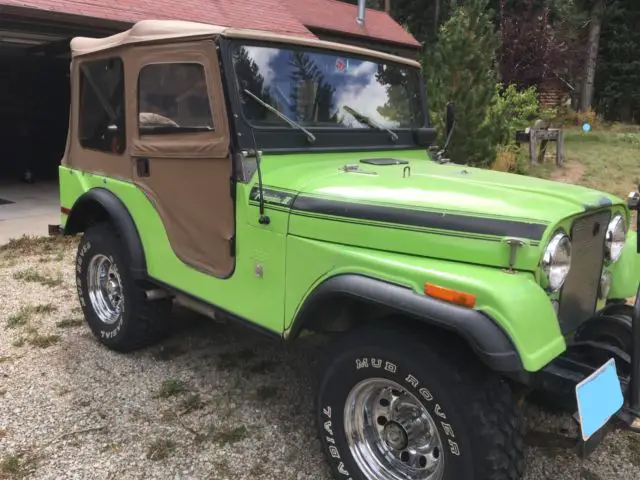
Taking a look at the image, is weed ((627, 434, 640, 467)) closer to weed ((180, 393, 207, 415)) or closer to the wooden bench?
weed ((180, 393, 207, 415))

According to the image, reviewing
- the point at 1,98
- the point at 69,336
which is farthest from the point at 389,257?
the point at 1,98

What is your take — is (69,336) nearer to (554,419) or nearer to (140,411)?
(140,411)

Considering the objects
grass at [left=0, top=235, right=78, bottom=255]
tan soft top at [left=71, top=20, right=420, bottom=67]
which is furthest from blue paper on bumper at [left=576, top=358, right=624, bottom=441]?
grass at [left=0, top=235, right=78, bottom=255]

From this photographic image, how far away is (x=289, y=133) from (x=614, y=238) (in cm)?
162

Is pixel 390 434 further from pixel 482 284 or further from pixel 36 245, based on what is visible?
Result: pixel 36 245

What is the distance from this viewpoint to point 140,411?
316 centimetres

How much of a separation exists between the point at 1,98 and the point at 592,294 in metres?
13.5

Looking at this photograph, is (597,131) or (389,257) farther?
(597,131)

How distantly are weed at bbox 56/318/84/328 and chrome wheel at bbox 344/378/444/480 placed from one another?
2.78 metres

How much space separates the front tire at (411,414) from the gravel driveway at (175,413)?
33 cm

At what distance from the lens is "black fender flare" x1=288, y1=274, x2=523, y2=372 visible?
6.22 ft

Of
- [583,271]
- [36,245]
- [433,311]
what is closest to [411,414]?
[433,311]

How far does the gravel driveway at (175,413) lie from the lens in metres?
2.70

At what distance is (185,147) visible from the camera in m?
3.04
